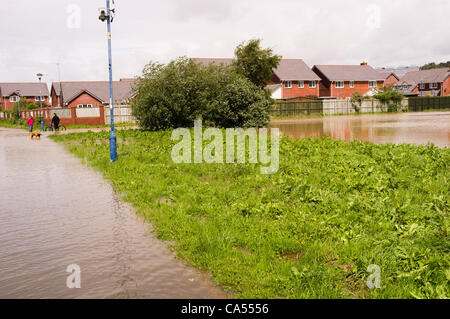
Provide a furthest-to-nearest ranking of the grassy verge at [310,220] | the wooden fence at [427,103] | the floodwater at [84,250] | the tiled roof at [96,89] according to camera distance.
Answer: the tiled roof at [96,89], the wooden fence at [427,103], the floodwater at [84,250], the grassy verge at [310,220]

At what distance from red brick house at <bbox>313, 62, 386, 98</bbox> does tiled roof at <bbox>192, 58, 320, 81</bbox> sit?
3507 mm

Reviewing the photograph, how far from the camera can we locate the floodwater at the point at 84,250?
15.8 ft

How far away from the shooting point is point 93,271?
5.33 meters

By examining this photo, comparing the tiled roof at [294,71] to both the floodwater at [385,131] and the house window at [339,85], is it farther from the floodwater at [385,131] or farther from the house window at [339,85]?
the floodwater at [385,131]

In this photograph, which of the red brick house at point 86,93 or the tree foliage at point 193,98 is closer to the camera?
the tree foliage at point 193,98

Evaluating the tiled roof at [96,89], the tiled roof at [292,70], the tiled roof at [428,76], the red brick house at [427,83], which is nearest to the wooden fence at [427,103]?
the tiled roof at [292,70]

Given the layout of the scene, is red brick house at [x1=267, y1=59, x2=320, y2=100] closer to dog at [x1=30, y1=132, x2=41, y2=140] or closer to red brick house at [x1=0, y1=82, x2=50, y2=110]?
dog at [x1=30, y1=132, x2=41, y2=140]

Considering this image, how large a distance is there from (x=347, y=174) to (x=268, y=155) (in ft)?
12.5

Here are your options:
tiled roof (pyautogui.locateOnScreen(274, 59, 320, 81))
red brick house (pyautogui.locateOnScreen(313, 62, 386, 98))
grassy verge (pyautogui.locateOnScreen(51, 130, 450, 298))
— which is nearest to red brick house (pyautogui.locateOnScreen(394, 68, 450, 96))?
red brick house (pyautogui.locateOnScreen(313, 62, 386, 98))

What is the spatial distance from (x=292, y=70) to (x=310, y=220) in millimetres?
63986

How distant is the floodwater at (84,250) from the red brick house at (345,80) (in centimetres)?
6520

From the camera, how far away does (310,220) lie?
666 cm

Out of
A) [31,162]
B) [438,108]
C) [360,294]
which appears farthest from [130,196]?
[438,108]

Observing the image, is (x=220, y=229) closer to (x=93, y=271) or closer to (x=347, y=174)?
(x=93, y=271)
